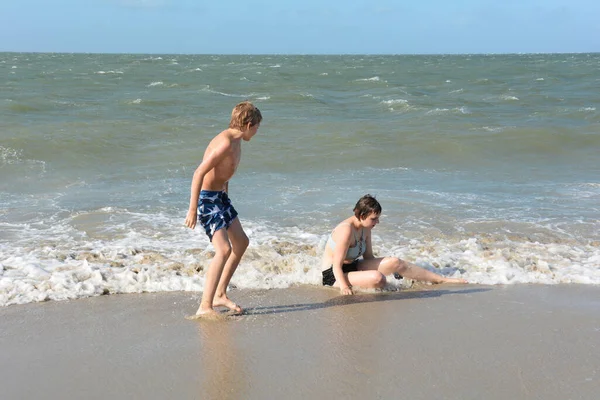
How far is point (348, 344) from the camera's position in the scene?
157 inches

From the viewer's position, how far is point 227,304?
183 inches

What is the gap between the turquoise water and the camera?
19.4 feet

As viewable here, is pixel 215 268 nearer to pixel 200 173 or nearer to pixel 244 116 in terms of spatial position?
pixel 200 173

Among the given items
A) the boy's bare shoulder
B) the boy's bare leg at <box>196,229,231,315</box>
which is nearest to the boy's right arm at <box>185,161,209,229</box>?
the boy's bare shoulder

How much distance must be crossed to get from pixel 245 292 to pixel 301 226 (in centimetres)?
226

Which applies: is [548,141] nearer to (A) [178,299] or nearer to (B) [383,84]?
(A) [178,299]

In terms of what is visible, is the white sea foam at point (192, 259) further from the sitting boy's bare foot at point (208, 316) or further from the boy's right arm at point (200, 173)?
the boy's right arm at point (200, 173)

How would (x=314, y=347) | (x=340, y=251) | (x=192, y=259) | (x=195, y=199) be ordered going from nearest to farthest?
(x=314, y=347) < (x=195, y=199) < (x=340, y=251) < (x=192, y=259)

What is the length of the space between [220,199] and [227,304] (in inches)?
28.5

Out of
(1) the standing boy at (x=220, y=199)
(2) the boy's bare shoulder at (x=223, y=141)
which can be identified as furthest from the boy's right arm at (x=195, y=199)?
(2) the boy's bare shoulder at (x=223, y=141)

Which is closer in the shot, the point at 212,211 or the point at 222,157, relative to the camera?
the point at 222,157

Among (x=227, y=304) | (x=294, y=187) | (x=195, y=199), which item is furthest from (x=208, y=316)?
(x=294, y=187)

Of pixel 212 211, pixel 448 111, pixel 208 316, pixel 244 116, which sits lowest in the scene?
pixel 208 316

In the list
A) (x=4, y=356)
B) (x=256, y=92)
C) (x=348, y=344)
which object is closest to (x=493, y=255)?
(x=348, y=344)
